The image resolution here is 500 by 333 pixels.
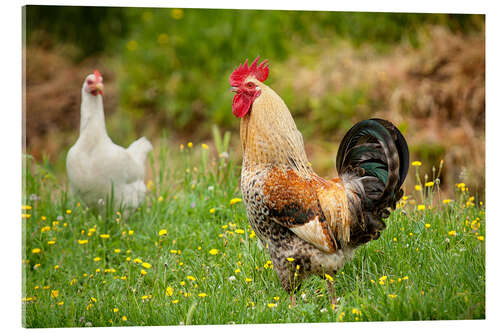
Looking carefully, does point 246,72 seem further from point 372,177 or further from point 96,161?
point 96,161

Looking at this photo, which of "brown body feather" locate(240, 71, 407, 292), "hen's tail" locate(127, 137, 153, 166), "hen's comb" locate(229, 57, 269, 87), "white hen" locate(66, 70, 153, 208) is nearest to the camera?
"brown body feather" locate(240, 71, 407, 292)

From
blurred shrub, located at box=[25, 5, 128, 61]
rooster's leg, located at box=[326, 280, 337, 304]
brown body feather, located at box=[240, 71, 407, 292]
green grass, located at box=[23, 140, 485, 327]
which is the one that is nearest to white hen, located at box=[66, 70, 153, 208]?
green grass, located at box=[23, 140, 485, 327]

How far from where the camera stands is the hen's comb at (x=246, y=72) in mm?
3570

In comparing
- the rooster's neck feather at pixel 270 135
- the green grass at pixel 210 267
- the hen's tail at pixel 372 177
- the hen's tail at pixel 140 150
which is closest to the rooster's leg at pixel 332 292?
the green grass at pixel 210 267

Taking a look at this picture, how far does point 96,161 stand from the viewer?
4574 mm

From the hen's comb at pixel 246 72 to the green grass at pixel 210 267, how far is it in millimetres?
1237

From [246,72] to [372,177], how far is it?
3.30 feet

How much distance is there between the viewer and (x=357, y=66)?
6043 millimetres

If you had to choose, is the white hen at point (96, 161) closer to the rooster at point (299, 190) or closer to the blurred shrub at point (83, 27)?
the blurred shrub at point (83, 27)

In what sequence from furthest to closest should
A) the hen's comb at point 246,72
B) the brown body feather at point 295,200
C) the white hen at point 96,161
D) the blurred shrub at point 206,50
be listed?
the blurred shrub at point 206,50
the white hen at point 96,161
the hen's comb at point 246,72
the brown body feather at point 295,200

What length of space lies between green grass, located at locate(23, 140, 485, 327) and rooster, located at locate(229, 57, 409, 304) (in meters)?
0.36

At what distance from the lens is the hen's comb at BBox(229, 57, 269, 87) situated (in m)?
3.57

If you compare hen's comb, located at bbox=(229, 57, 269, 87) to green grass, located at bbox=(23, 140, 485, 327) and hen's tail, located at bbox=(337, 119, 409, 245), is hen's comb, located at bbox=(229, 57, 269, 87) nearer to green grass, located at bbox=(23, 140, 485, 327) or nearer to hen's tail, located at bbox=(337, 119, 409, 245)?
hen's tail, located at bbox=(337, 119, 409, 245)

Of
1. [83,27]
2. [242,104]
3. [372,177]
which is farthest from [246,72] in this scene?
[83,27]
